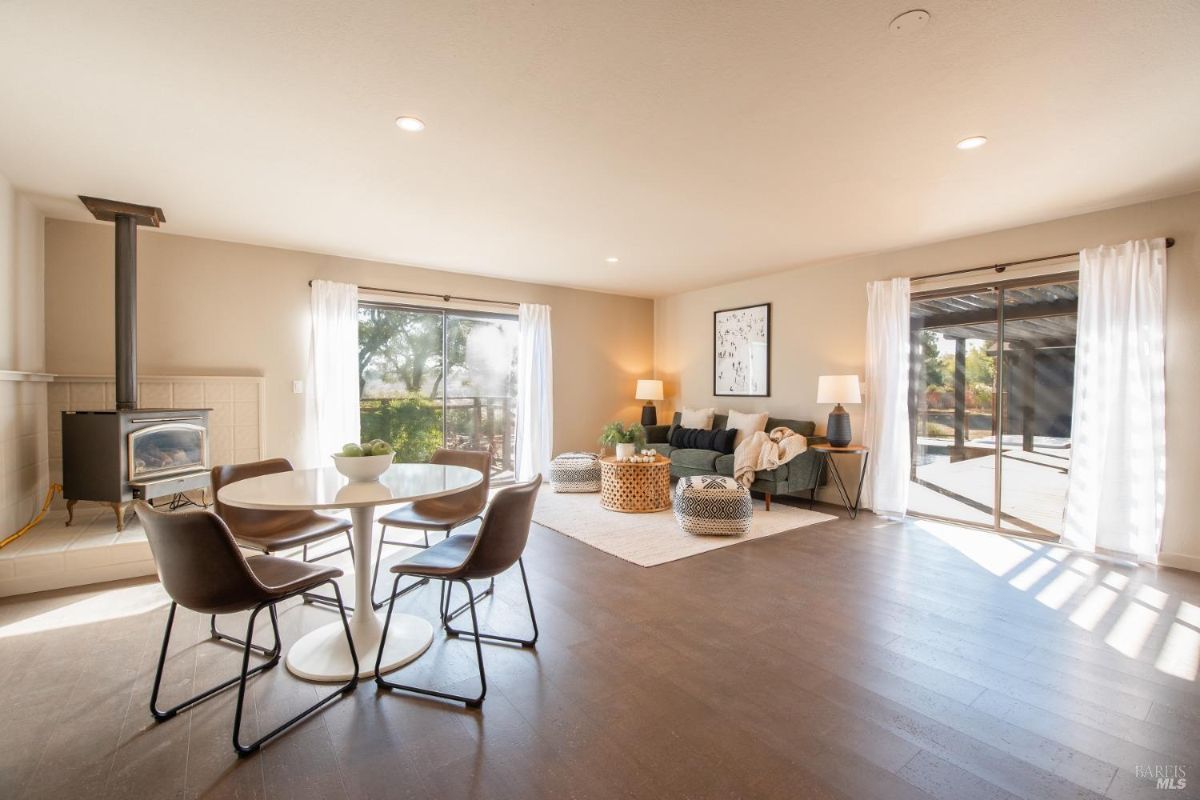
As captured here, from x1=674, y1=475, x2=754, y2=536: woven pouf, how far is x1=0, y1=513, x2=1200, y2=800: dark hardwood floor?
908mm

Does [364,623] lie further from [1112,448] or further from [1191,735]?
[1112,448]

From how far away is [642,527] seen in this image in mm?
4395

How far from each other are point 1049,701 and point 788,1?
2.75 m

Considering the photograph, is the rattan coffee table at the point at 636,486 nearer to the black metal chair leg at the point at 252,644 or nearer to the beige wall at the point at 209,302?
the beige wall at the point at 209,302

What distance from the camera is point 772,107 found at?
2.39 meters

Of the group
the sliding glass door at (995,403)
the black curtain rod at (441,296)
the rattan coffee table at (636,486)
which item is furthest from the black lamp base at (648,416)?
the sliding glass door at (995,403)

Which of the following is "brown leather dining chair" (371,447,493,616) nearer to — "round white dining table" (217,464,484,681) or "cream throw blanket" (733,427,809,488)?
"round white dining table" (217,464,484,681)

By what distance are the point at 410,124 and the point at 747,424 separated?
4443 millimetres

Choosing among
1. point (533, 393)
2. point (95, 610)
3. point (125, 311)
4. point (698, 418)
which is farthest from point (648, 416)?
point (95, 610)

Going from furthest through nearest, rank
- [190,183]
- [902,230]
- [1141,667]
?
[902,230] < [190,183] < [1141,667]

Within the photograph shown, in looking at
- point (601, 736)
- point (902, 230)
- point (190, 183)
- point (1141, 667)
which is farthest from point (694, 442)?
point (190, 183)

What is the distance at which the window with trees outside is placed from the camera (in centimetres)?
548

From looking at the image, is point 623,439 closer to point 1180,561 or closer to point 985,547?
point 985,547

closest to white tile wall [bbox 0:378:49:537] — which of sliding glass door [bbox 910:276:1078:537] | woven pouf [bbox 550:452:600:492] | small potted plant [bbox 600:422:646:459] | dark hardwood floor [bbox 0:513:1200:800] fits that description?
dark hardwood floor [bbox 0:513:1200:800]
